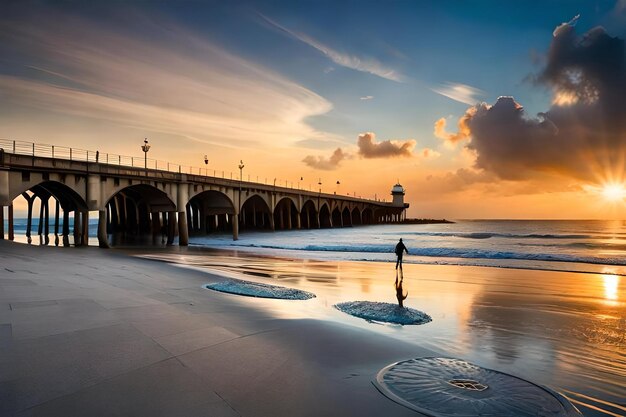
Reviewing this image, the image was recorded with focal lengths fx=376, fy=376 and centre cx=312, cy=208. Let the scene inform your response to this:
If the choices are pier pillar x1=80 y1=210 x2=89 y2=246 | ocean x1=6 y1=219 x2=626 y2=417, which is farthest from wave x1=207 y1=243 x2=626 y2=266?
pier pillar x1=80 y1=210 x2=89 y2=246

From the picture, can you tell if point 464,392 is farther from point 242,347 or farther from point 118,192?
point 118,192

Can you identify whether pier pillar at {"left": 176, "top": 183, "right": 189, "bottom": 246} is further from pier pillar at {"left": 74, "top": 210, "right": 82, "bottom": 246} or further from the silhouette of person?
the silhouette of person

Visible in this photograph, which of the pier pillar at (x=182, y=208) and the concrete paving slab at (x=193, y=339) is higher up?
the pier pillar at (x=182, y=208)

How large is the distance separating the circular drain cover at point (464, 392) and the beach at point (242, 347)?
0.24 m

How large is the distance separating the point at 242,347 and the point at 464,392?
10.6 feet

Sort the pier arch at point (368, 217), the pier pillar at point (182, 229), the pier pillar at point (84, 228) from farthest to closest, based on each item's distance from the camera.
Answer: the pier arch at point (368, 217)
the pier pillar at point (182, 229)
the pier pillar at point (84, 228)

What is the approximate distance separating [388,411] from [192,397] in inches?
84.9

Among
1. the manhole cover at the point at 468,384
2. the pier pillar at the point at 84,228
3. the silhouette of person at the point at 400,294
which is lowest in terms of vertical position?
the silhouette of person at the point at 400,294

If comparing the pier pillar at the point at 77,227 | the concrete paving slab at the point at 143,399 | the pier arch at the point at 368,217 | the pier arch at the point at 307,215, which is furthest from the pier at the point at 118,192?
the pier arch at the point at 368,217

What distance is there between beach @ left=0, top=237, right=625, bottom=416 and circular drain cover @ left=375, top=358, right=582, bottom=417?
24 centimetres

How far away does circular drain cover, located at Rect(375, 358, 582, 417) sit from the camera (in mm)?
4426

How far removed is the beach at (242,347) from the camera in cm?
408

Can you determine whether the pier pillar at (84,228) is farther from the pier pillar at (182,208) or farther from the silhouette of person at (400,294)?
the silhouette of person at (400,294)

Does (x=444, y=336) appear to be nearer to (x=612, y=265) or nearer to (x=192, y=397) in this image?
(x=192, y=397)
